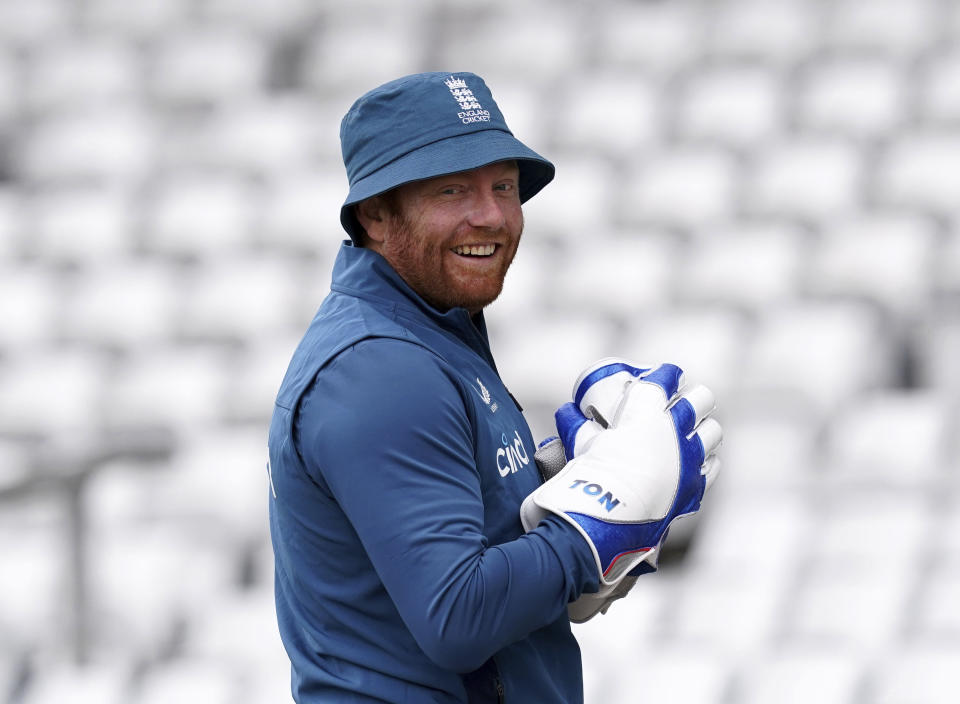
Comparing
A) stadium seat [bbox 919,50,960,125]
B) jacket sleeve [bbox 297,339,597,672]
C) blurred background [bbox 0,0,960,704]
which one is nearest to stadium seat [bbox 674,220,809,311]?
blurred background [bbox 0,0,960,704]

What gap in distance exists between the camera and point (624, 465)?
0.97m

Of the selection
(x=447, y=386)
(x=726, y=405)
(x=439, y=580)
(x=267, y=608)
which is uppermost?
(x=447, y=386)

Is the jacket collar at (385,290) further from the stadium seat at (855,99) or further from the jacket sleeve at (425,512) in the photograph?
the stadium seat at (855,99)

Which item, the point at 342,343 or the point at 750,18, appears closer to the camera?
the point at 342,343

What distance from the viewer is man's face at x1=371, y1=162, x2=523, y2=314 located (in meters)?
0.99

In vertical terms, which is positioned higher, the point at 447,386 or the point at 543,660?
the point at 447,386

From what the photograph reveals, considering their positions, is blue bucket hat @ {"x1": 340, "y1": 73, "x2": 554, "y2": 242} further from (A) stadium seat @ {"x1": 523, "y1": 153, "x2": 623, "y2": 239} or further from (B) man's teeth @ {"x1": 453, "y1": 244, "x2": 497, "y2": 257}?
(A) stadium seat @ {"x1": 523, "y1": 153, "x2": 623, "y2": 239}

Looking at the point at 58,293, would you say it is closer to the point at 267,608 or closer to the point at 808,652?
the point at 267,608

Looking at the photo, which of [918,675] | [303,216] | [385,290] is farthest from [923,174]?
[385,290]

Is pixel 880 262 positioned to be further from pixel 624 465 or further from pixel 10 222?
pixel 10 222

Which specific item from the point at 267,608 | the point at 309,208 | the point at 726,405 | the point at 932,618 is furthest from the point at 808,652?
the point at 309,208

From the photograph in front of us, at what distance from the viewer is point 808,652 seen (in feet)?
7.02

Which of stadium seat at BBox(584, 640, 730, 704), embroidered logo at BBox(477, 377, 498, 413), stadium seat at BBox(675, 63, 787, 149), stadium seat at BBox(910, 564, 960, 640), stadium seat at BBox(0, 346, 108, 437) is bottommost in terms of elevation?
stadium seat at BBox(584, 640, 730, 704)

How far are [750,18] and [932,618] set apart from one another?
6.19ft
